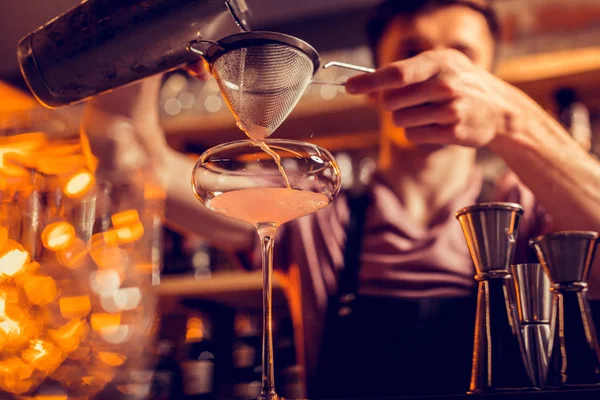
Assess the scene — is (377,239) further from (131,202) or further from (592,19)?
(592,19)

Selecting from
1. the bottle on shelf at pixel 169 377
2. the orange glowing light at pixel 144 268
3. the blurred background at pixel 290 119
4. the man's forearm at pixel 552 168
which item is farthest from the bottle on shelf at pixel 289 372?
the man's forearm at pixel 552 168

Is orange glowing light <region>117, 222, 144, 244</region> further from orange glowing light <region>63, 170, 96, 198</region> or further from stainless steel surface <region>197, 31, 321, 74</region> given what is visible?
stainless steel surface <region>197, 31, 321, 74</region>

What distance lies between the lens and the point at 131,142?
1290mm

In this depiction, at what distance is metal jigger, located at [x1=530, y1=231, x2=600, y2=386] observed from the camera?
25.4 inches

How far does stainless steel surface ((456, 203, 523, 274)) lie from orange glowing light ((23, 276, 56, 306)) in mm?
517

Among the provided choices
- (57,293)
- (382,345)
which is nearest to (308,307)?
(382,345)

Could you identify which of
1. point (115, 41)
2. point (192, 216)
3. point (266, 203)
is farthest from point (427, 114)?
point (192, 216)

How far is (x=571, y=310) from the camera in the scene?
665 mm

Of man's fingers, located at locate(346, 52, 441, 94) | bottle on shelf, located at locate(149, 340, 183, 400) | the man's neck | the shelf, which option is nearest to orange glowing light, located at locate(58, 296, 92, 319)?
man's fingers, located at locate(346, 52, 441, 94)

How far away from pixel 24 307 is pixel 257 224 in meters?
0.30

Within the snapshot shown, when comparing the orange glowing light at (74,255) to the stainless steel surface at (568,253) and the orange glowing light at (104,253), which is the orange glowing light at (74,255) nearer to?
the orange glowing light at (104,253)

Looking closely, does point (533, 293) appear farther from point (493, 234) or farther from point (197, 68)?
point (197, 68)

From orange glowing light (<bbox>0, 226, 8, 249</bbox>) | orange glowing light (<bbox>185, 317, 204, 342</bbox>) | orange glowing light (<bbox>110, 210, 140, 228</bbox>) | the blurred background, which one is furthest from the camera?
orange glowing light (<bbox>185, 317, 204, 342</bbox>)

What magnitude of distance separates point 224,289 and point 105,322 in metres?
1.32
